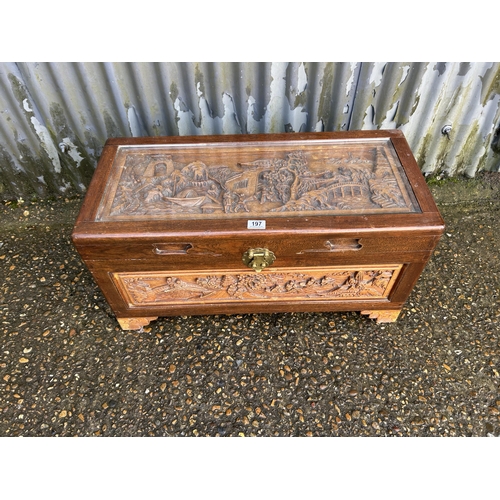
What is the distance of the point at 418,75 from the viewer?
223 centimetres

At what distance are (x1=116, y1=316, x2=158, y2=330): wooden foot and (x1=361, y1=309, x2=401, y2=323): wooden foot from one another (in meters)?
1.15

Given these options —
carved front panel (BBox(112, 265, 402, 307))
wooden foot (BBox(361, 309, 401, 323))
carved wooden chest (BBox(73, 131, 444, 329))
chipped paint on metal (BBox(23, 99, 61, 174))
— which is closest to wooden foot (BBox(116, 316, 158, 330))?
carved wooden chest (BBox(73, 131, 444, 329))

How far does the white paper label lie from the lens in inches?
62.1

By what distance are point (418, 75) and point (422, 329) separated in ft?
4.78

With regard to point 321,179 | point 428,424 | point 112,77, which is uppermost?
point 112,77

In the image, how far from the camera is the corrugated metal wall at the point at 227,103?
2.19 meters

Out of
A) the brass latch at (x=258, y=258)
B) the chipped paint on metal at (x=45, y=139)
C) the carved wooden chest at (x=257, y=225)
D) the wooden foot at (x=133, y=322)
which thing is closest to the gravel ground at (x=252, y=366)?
the wooden foot at (x=133, y=322)

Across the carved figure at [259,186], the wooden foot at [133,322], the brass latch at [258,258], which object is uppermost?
the carved figure at [259,186]

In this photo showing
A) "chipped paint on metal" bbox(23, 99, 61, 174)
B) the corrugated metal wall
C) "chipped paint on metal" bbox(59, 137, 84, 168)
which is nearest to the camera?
the corrugated metal wall

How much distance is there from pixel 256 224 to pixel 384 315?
3.06 ft

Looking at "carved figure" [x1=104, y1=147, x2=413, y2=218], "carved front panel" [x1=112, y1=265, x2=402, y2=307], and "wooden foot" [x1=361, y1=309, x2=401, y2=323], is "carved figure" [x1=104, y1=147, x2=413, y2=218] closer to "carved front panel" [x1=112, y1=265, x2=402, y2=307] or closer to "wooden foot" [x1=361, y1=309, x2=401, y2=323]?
"carved front panel" [x1=112, y1=265, x2=402, y2=307]

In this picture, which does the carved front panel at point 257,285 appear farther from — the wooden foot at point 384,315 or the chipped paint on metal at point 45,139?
the chipped paint on metal at point 45,139
